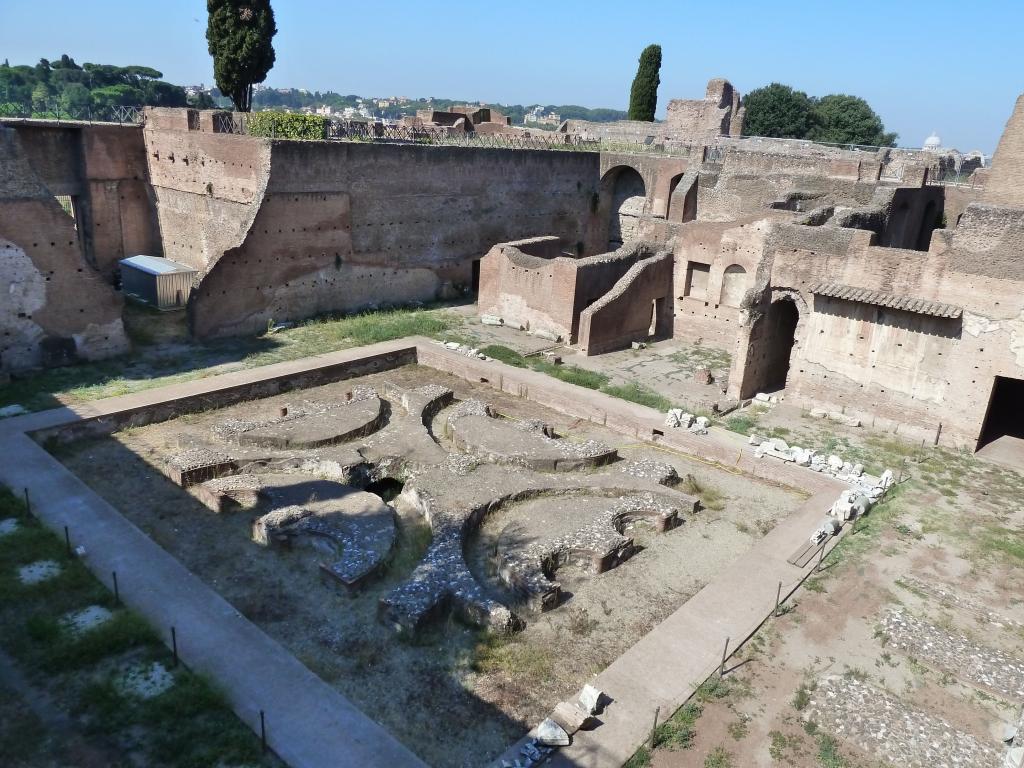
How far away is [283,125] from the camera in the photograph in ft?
62.5

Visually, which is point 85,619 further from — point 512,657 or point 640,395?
point 640,395

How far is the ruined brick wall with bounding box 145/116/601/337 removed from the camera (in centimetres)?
1788

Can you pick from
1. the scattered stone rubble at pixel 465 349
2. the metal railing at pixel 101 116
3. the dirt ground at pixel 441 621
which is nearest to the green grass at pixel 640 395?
the dirt ground at pixel 441 621

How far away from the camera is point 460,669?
24.9 feet

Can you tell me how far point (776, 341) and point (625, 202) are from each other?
12.4 metres

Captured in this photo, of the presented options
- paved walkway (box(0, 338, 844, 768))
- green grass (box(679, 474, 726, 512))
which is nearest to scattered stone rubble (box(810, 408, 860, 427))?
paved walkway (box(0, 338, 844, 768))

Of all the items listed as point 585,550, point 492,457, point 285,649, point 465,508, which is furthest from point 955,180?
point 285,649

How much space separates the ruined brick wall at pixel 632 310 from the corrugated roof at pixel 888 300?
4.96 metres

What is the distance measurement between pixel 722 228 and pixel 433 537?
12.0 m

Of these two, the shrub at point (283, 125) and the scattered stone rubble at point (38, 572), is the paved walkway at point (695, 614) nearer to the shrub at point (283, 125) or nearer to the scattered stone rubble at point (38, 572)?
the scattered stone rubble at point (38, 572)

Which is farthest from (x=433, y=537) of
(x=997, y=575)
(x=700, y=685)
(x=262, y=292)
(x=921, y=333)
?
(x=262, y=292)

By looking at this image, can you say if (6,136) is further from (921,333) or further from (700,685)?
(921,333)

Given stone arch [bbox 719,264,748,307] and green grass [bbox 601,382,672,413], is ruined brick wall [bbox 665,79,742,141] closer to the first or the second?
stone arch [bbox 719,264,748,307]

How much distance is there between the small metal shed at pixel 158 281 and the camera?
19250mm
